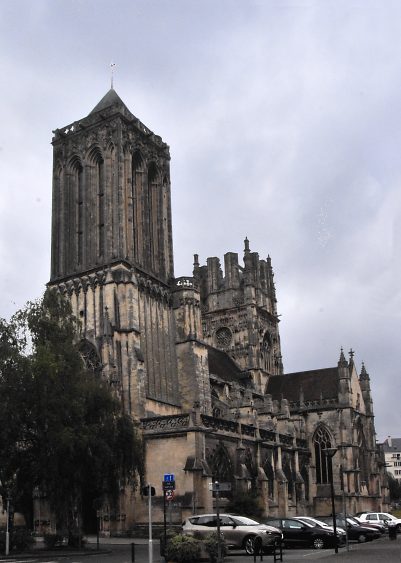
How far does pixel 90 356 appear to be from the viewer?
4294cm

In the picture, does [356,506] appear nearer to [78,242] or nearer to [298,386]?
[298,386]

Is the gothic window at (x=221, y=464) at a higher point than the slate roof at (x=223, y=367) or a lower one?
lower

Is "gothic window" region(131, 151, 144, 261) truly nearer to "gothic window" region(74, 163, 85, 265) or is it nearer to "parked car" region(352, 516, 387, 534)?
"gothic window" region(74, 163, 85, 265)

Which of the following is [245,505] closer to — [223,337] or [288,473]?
[288,473]

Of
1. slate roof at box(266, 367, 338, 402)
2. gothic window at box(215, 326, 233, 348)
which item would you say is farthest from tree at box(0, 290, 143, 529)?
gothic window at box(215, 326, 233, 348)

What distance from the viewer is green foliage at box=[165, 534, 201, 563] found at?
20.2 metres

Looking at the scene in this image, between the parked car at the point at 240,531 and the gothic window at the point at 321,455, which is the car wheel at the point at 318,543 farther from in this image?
the gothic window at the point at 321,455

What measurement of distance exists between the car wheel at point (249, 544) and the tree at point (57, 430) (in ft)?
21.2

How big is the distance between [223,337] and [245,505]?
30939 mm

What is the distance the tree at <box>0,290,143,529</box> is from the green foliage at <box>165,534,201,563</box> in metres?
7.04

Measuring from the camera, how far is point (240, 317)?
6769 cm

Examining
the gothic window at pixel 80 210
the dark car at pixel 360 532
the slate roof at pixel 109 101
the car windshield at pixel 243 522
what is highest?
the slate roof at pixel 109 101

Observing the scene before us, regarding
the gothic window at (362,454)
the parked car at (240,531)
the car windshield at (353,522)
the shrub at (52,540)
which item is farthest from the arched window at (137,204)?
the parked car at (240,531)

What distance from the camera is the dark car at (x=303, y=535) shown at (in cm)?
2730
